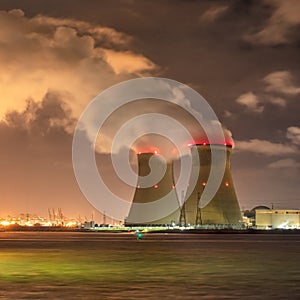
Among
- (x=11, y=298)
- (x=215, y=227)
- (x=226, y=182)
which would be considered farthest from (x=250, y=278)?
(x=215, y=227)

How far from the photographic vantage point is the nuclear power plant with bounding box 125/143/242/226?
10575 cm

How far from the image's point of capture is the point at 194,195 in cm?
10675

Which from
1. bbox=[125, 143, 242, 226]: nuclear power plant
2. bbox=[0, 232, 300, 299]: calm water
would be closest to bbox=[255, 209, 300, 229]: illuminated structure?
bbox=[125, 143, 242, 226]: nuclear power plant

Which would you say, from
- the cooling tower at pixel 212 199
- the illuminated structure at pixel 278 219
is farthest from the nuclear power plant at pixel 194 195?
the illuminated structure at pixel 278 219

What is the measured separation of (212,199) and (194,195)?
4460 mm

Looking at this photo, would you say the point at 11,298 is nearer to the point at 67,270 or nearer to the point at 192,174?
the point at 67,270

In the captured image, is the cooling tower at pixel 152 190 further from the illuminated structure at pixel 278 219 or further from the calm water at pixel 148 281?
the calm water at pixel 148 281

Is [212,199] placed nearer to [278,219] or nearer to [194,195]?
[194,195]

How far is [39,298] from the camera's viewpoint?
15.7 m

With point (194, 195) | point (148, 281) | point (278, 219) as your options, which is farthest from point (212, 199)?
point (148, 281)

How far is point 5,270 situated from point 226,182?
275ft

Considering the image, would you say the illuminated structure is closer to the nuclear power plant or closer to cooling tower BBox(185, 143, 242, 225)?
the nuclear power plant

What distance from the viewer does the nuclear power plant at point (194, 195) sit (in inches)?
4163

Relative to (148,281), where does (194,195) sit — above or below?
above
